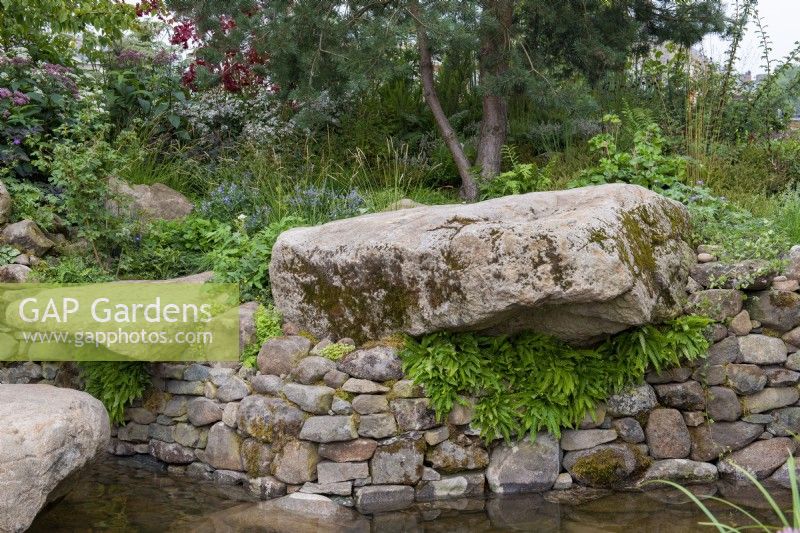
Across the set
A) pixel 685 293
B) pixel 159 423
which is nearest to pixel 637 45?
pixel 685 293

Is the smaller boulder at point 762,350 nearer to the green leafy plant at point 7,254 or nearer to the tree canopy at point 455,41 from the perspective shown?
the tree canopy at point 455,41

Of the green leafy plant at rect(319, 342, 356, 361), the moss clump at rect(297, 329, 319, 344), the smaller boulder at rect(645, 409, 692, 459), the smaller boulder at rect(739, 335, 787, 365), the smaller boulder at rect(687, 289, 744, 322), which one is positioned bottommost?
the smaller boulder at rect(645, 409, 692, 459)

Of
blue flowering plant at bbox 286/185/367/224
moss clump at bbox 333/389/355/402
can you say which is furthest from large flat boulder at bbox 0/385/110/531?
blue flowering plant at bbox 286/185/367/224

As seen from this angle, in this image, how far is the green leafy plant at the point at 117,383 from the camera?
5773 mm

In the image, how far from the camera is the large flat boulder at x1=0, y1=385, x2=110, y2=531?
4172 millimetres

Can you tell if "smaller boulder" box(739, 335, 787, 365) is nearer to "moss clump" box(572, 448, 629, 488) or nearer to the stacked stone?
"moss clump" box(572, 448, 629, 488)

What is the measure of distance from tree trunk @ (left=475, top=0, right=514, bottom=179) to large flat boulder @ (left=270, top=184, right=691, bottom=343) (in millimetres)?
2324

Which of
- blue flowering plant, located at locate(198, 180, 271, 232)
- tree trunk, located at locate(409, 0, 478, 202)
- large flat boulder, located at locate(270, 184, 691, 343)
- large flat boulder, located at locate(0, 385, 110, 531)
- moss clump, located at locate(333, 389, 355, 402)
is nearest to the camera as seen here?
large flat boulder, located at locate(0, 385, 110, 531)

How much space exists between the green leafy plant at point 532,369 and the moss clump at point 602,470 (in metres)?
0.26

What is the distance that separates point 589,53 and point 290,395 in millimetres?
4248

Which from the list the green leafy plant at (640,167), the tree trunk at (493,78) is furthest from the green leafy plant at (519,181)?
the tree trunk at (493,78)

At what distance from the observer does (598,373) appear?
5.17 metres

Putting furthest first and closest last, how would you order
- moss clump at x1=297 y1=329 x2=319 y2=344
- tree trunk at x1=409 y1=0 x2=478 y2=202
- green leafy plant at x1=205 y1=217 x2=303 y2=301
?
1. tree trunk at x1=409 y1=0 x2=478 y2=202
2. green leafy plant at x1=205 y1=217 x2=303 y2=301
3. moss clump at x1=297 y1=329 x2=319 y2=344

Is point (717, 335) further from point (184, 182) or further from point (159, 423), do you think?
point (184, 182)
